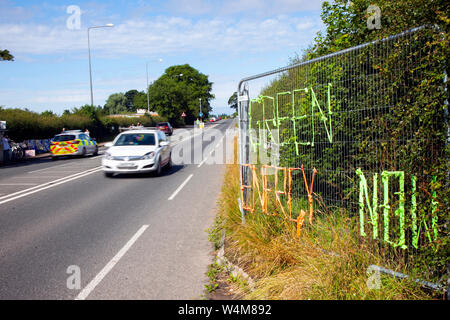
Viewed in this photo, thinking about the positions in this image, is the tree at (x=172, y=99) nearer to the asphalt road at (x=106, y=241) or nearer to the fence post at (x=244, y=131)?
the asphalt road at (x=106, y=241)

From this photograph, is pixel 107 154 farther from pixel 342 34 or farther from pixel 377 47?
pixel 377 47

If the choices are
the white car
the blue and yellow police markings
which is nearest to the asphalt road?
the white car

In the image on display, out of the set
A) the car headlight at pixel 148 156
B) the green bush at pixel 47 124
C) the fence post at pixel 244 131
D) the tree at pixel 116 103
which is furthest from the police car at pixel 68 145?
the tree at pixel 116 103

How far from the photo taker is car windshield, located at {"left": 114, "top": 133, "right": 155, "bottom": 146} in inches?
553

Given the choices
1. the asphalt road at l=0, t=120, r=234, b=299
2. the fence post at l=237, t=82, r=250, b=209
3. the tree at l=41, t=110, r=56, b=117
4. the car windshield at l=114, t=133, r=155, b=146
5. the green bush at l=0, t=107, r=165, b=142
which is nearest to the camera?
the asphalt road at l=0, t=120, r=234, b=299

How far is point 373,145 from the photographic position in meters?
3.78

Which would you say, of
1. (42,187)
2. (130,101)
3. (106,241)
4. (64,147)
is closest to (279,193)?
(106,241)

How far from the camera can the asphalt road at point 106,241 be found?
4.40 meters

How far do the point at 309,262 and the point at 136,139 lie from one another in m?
11.3

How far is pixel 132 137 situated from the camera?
47.3 ft

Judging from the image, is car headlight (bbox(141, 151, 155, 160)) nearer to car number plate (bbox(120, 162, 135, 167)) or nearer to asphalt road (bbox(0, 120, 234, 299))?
car number plate (bbox(120, 162, 135, 167))

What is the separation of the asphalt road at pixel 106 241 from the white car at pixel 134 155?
1.31 metres

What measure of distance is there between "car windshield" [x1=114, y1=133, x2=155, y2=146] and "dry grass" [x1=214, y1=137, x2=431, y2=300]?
927 cm

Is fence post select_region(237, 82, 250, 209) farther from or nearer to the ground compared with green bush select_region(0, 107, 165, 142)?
nearer to the ground
